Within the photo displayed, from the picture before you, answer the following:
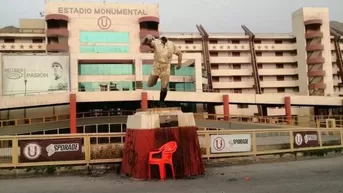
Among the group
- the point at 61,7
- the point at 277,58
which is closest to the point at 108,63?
the point at 61,7

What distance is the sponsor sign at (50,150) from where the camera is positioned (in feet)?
36.8

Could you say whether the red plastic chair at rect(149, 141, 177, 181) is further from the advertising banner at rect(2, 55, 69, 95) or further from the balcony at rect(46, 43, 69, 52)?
the balcony at rect(46, 43, 69, 52)

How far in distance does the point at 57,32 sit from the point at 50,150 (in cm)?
4015

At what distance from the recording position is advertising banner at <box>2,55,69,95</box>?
133 feet

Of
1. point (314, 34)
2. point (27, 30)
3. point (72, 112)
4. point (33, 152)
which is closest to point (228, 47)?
point (314, 34)

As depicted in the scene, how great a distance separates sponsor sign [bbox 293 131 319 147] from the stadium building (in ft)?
53.2

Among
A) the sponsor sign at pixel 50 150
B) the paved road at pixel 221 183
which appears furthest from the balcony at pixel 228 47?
the sponsor sign at pixel 50 150

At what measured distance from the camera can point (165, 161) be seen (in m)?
9.85

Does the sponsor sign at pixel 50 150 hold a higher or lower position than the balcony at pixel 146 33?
lower

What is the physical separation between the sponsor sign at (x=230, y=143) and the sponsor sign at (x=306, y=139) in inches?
96.4

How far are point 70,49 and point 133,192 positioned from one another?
141 ft

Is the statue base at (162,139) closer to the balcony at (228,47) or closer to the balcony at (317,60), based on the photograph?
the balcony at (228,47)

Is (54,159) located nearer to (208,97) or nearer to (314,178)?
(314,178)

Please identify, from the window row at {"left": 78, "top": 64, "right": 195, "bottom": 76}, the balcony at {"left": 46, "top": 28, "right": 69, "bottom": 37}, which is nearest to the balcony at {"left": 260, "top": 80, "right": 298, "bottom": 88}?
the window row at {"left": 78, "top": 64, "right": 195, "bottom": 76}
